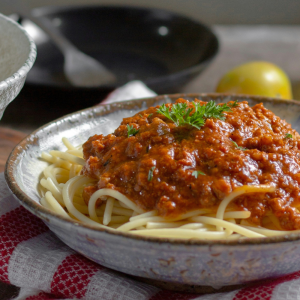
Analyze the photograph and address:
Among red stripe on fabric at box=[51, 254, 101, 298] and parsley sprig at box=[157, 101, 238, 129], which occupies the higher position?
parsley sprig at box=[157, 101, 238, 129]

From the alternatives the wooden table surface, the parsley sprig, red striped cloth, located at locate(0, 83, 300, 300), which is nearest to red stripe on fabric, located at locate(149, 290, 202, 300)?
red striped cloth, located at locate(0, 83, 300, 300)

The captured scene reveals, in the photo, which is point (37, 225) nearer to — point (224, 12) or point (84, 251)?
point (84, 251)

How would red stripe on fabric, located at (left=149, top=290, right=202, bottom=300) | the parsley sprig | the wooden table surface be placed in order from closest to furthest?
red stripe on fabric, located at (left=149, top=290, right=202, bottom=300)
the parsley sprig
the wooden table surface

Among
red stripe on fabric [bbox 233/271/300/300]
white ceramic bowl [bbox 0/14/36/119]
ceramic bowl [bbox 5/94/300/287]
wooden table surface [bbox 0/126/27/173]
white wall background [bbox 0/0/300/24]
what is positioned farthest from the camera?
white wall background [bbox 0/0/300/24]

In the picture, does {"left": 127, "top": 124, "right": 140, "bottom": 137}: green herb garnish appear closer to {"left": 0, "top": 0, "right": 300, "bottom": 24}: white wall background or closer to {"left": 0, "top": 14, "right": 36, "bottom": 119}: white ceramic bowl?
{"left": 0, "top": 14, "right": 36, "bottom": 119}: white ceramic bowl

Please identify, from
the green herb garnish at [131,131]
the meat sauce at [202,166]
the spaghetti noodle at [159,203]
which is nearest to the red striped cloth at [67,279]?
the spaghetti noodle at [159,203]

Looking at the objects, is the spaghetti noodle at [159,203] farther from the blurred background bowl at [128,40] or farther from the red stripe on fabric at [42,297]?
the blurred background bowl at [128,40]

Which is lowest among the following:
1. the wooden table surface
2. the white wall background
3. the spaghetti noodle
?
the white wall background
